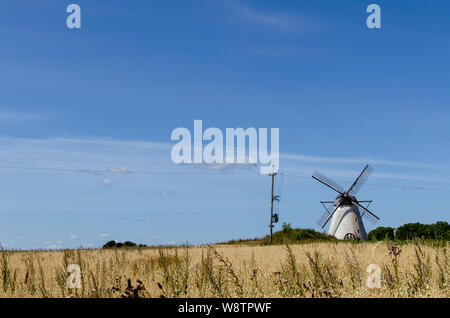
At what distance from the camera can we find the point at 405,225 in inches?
2530

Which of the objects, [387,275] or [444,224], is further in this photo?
[444,224]

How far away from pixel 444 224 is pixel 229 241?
2948 cm
